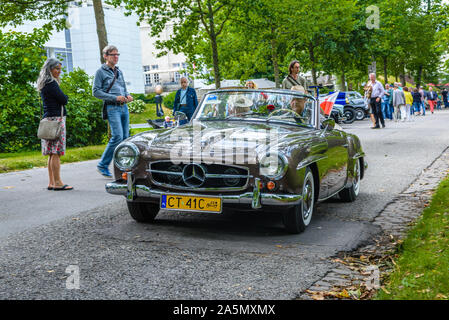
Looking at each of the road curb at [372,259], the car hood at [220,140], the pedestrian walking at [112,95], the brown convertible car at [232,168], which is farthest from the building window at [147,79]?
the car hood at [220,140]

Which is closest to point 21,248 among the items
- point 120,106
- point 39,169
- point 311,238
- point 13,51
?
point 311,238

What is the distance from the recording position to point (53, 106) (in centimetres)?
845

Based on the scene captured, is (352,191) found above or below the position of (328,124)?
below

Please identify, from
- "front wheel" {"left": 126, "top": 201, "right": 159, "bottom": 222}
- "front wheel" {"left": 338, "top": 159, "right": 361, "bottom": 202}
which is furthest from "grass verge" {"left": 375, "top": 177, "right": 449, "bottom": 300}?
"front wheel" {"left": 126, "top": 201, "right": 159, "bottom": 222}

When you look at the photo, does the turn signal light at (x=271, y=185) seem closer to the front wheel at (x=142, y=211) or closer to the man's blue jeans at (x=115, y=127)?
the front wheel at (x=142, y=211)

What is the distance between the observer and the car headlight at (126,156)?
543cm

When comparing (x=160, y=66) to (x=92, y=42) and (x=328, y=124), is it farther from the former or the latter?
(x=328, y=124)

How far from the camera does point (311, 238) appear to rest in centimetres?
527

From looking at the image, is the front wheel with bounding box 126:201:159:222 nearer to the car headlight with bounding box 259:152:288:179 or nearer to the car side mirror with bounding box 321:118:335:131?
the car headlight with bounding box 259:152:288:179

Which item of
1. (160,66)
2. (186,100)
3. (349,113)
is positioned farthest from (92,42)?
(186,100)

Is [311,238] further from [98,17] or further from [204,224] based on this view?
[98,17]

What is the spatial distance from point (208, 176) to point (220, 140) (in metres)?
0.41

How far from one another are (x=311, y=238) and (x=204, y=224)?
113 cm

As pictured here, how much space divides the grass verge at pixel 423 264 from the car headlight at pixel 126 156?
2528 millimetres
